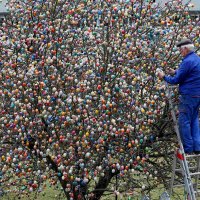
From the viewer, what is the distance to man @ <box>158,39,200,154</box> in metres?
7.21

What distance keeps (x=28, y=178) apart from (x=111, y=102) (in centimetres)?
195

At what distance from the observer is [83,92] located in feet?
24.2

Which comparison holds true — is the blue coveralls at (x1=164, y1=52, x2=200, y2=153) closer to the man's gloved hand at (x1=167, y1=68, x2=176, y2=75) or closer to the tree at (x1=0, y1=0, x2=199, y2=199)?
the man's gloved hand at (x1=167, y1=68, x2=176, y2=75)

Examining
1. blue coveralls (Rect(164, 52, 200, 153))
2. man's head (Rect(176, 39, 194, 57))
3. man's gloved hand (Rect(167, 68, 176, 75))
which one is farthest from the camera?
man's gloved hand (Rect(167, 68, 176, 75))

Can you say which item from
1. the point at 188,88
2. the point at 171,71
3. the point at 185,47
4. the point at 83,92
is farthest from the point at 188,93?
the point at 83,92

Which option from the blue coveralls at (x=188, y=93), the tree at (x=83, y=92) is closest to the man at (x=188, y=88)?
the blue coveralls at (x=188, y=93)

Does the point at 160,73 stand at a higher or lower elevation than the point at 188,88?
higher

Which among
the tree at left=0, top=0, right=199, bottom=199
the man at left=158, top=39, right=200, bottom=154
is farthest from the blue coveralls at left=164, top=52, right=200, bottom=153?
the tree at left=0, top=0, right=199, bottom=199

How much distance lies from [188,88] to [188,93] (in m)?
0.08

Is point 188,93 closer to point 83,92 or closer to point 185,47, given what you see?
point 185,47

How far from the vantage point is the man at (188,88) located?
23.7ft

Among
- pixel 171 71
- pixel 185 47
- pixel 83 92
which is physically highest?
pixel 185 47

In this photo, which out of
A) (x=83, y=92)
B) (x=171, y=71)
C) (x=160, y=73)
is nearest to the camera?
(x=160, y=73)

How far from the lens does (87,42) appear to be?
8117mm
